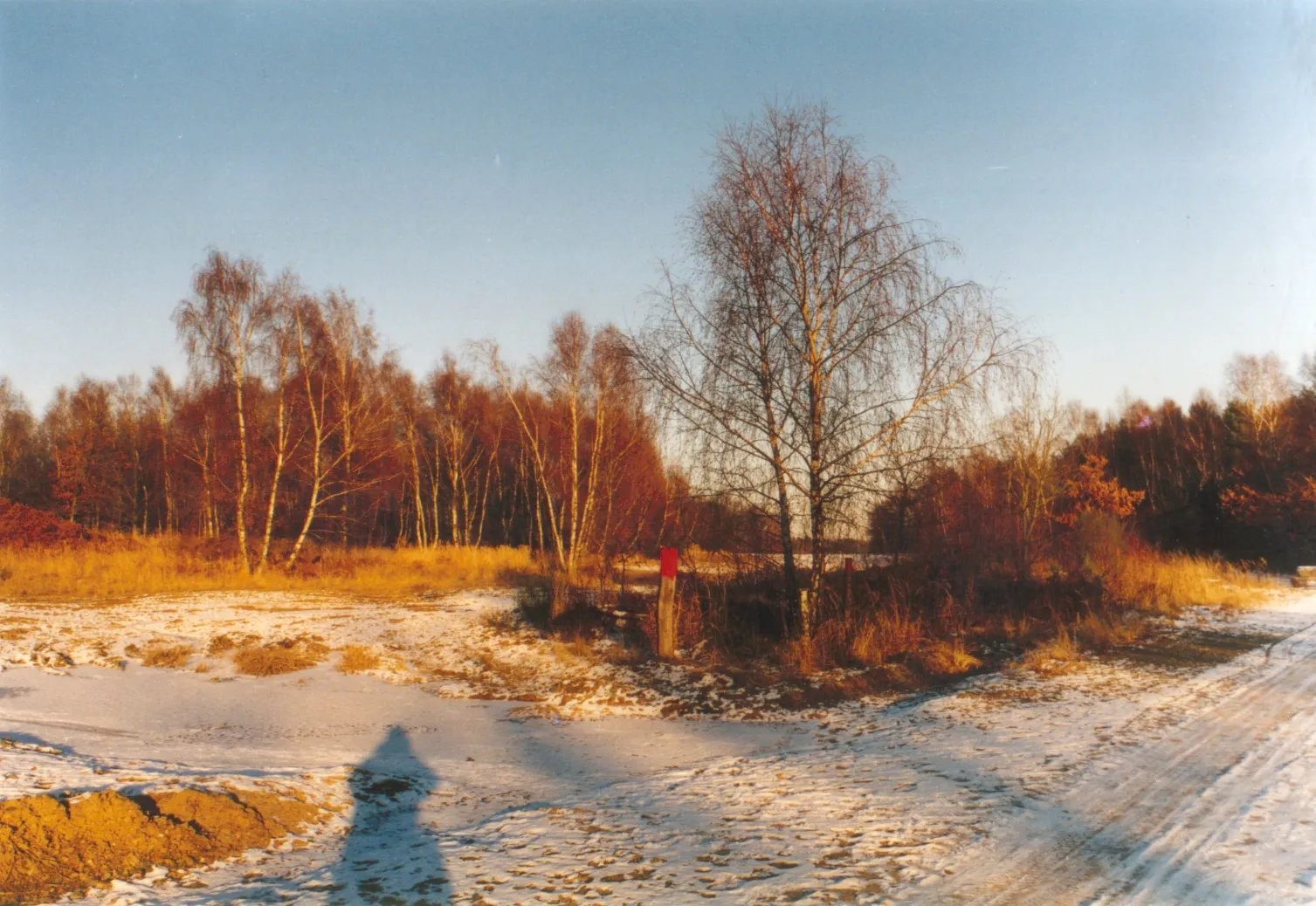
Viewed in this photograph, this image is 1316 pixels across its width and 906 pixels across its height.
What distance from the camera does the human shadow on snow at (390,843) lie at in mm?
4336

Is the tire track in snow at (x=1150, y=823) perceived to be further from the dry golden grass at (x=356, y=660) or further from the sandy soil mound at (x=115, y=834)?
the dry golden grass at (x=356, y=660)

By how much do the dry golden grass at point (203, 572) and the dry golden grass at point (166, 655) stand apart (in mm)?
7710

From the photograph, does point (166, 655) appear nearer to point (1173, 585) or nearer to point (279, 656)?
point (279, 656)

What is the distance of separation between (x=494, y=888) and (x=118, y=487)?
55.3 metres

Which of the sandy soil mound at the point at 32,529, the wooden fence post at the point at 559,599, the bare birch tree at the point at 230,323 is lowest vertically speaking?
the wooden fence post at the point at 559,599

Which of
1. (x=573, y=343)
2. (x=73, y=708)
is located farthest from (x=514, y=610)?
(x=573, y=343)

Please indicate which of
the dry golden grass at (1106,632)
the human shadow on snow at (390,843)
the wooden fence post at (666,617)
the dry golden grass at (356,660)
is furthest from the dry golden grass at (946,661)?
the dry golden grass at (356,660)

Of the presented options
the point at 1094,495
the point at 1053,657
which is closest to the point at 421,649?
the point at 1053,657

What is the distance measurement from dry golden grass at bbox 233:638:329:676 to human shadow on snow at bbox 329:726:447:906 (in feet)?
16.3

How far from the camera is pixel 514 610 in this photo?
16281mm

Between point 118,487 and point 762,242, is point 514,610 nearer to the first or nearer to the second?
point 762,242

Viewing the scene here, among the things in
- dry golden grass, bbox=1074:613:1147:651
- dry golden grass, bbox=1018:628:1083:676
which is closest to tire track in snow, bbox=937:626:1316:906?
dry golden grass, bbox=1018:628:1083:676

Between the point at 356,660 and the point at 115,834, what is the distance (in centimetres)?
773

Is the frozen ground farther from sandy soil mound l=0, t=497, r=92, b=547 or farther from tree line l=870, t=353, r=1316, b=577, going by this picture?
sandy soil mound l=0, t=497, r=92, b=547
